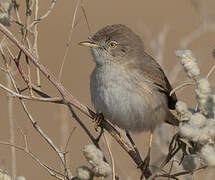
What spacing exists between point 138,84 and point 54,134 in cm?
628

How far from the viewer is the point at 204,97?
6.49ft

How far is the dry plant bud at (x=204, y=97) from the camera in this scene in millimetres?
1976

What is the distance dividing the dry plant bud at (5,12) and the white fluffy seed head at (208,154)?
148cm

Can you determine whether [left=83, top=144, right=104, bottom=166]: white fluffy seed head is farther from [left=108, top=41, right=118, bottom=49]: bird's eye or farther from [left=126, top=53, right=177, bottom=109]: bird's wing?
[left=108, top=41, right=118, bottom=49]: bird's eye

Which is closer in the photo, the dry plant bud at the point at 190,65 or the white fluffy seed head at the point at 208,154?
the white fluffy seed head at the point at 208,154

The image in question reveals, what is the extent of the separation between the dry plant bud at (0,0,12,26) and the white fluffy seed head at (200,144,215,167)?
4.85 feet

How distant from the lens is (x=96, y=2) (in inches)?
806

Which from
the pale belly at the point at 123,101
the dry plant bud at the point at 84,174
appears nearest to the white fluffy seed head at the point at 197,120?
the dry plant bud at the point at 84,174

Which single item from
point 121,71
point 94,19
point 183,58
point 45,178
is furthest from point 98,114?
point 94,19

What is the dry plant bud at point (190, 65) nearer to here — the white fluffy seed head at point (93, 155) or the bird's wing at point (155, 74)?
the white fluffy seed head at point (93, 155)

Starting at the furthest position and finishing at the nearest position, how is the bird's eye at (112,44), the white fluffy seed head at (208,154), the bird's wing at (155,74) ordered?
1. the bird's eye at (112,44)
2. the bird's wing at (155,74)
3. the white fluffy seed head at (208,154)

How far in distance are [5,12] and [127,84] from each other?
1717mm

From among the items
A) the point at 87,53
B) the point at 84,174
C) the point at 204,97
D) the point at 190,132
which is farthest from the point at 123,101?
the point at 87,53

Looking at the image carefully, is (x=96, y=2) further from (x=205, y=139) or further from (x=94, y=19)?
(x=205, y=139)
